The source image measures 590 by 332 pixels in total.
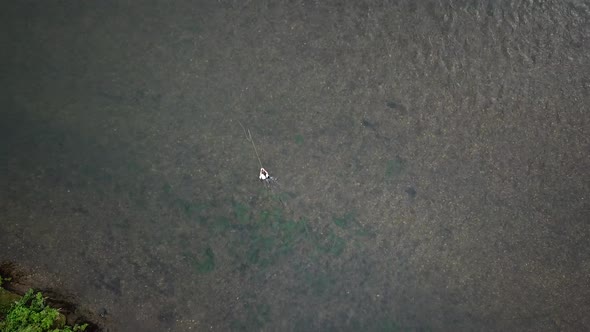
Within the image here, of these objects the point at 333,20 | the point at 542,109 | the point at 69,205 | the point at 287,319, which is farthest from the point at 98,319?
the point at 542,109

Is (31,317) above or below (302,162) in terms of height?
below

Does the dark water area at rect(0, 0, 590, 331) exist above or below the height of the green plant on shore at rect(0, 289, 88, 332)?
above

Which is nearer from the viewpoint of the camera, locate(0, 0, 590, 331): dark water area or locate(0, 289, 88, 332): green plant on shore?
locate(0, 289, 88, 332): green plant on shore

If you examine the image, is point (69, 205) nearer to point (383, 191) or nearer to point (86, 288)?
point (86, 288)

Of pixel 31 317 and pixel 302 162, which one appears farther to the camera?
pixel 302 162

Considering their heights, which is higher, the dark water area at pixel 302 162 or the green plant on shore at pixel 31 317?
the dark water area at pixel 302 162
